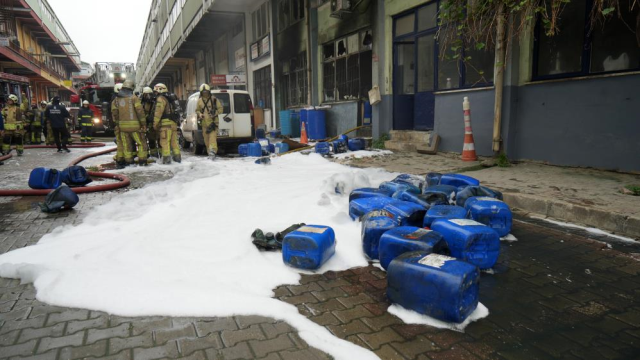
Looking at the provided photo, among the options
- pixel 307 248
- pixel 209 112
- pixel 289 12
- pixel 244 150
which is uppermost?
pixel 289 12

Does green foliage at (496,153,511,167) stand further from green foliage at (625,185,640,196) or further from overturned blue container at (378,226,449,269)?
overturned blue container at (378,226,449,269)

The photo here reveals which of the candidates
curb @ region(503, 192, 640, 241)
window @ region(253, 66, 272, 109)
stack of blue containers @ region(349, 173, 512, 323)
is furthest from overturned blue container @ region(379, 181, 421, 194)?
window @ region(253, 66, 272, 109)

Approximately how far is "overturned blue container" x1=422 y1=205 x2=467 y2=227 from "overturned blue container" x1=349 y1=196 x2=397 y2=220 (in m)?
0.54

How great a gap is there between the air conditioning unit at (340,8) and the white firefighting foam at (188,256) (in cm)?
816

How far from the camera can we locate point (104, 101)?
20.6 metres

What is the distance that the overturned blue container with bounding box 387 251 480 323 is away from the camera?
226 cm

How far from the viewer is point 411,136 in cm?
1022

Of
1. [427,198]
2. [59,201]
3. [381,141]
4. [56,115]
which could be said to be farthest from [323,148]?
[56,115]

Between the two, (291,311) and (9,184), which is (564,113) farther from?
(9,184)

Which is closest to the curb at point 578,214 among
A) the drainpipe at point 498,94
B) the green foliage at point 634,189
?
the green foliage at point 634,189

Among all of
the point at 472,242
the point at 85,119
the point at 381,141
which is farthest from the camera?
the point at 85,119

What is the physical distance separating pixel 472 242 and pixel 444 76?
7258mm

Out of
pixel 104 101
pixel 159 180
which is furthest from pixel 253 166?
pixel 104 101

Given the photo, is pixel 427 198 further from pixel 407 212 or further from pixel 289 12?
pixel 289 12
